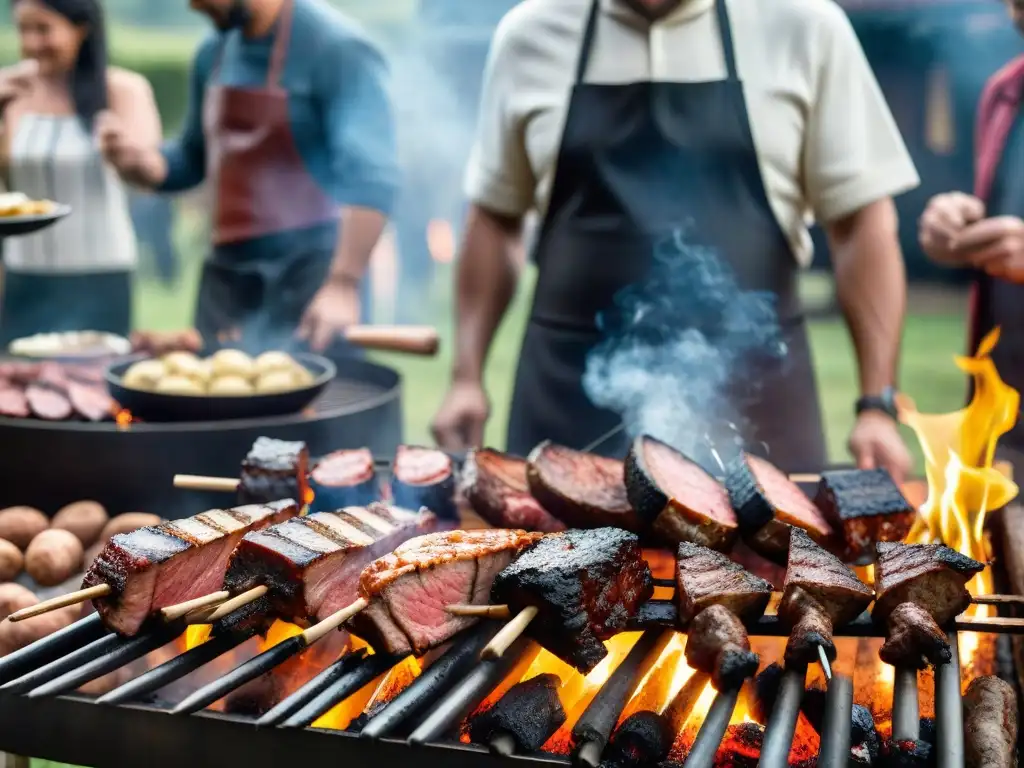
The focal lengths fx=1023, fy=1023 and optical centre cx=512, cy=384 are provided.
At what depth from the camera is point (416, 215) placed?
55.5ft

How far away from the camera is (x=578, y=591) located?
6.55 feet

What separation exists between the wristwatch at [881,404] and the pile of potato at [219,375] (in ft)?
6.27

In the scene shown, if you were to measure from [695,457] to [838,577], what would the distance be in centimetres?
97

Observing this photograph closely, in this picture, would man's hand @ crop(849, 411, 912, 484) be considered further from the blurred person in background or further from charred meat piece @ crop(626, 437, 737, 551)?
the blurred person in background

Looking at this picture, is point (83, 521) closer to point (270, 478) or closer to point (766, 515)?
point (270, 478)

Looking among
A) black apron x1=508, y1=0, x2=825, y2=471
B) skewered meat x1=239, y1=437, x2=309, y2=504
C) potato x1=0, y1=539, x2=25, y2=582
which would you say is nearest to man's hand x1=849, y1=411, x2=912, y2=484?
black apron x1=508, y1=0, x2=825, y2=471

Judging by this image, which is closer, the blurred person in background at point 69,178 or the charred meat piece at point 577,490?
the charred meat piece at point 577,490

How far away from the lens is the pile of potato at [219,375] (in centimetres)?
363

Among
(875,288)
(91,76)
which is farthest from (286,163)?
(875,288)

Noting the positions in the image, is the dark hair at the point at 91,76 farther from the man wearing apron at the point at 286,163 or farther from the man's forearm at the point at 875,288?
the man's forearm at the point at 875,288

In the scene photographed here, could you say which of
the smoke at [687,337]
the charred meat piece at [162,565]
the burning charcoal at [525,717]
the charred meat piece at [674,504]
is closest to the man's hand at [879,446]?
the smoke at [687,337]

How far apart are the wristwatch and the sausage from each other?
2.48 meters

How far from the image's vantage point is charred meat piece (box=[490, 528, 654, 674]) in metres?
1.99

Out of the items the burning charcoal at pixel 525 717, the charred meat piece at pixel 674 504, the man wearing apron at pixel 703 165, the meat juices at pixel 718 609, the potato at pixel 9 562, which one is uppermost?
the man wearing apron at pixel 703 165
